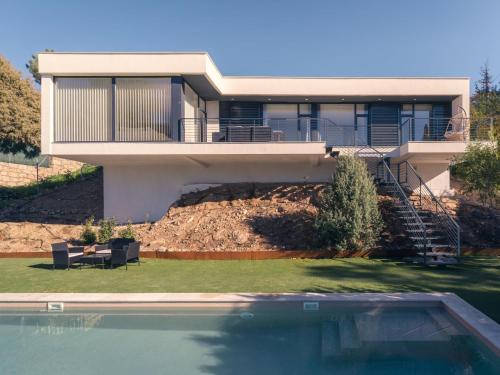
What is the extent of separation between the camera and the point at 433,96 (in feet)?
66.1

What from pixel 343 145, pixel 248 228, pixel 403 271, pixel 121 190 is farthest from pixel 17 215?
pixel 403 271

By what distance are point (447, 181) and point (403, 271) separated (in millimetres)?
10223

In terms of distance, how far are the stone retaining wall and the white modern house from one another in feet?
38.1

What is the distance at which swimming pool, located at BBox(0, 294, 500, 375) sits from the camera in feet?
20.6

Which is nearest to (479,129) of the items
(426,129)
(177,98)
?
(426,129)

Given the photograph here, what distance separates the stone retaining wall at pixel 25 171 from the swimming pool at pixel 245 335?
20.9m

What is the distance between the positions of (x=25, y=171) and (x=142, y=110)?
1674 cm

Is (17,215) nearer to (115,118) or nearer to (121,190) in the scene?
(121,190)

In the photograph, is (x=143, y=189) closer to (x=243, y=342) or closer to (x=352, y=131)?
(x=352, y=131)

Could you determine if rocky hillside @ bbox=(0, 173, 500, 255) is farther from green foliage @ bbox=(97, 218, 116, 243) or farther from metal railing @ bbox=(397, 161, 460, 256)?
green foliage @ bbox=(97, 218, 116, 243)

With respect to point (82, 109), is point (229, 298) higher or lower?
lower

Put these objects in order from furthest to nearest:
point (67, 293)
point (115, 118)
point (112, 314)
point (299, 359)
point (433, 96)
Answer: point (433, 96), point (115, 118), point (67, 293), point (112, 314), point (299, 359)

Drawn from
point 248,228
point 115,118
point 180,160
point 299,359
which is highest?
point 115,118

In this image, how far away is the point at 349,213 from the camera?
14.4 meters
